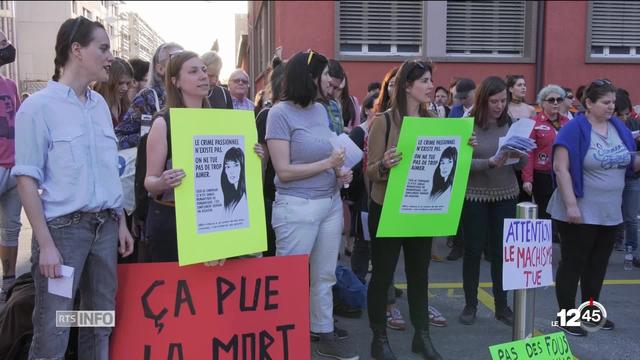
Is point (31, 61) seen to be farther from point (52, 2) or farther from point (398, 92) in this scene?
point (398, 92)

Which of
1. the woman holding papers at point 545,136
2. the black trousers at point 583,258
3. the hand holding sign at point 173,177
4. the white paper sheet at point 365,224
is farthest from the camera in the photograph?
the woman holding papers at point 545,136

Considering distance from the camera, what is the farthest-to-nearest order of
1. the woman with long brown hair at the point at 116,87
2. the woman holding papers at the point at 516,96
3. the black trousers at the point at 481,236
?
1. the woman holding papers at the point at 516,96
2. the black trousers at the point at 481,236
3. the woman with long brown hair at the point at 116,87

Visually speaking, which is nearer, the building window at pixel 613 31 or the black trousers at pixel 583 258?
the black trousers at pixel 583 258

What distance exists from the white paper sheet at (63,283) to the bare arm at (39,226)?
0.04 meters

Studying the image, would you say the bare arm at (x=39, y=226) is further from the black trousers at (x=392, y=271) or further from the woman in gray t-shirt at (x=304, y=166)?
the black trousers at (x=392, y=271)

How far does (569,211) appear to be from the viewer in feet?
14.1

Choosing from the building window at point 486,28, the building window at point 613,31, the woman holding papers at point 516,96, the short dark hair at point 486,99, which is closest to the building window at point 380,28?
the building window at point 486,28

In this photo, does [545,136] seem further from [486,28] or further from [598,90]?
[486,28]

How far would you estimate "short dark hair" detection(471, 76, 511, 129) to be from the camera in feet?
14.8

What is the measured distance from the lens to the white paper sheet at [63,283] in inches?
101

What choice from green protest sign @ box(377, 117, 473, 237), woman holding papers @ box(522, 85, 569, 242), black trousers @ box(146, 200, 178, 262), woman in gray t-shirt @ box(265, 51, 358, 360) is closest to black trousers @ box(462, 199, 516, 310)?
green protest sign @ box(377, 117, 473, 237)

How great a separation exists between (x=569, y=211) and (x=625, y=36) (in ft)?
25.2

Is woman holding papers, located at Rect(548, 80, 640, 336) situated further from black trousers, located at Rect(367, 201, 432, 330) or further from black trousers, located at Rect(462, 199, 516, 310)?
black trousers, located at Rect(367, 201, 432, 330)

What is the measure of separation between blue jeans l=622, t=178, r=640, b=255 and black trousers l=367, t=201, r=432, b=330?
3730 mm
